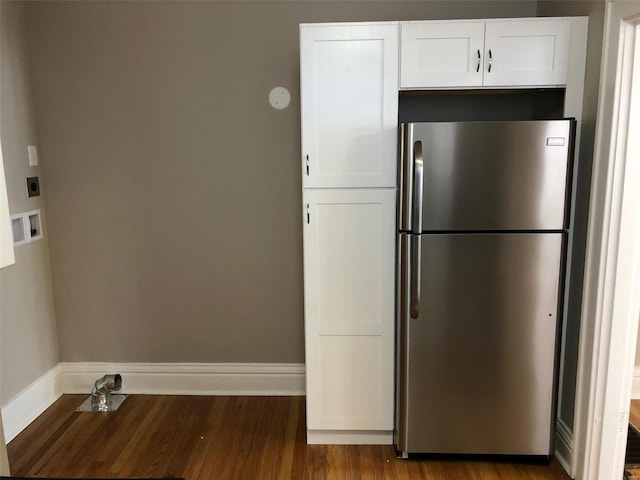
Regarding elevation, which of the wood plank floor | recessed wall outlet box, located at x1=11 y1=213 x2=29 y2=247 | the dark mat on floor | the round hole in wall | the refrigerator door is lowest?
the wood plank floor

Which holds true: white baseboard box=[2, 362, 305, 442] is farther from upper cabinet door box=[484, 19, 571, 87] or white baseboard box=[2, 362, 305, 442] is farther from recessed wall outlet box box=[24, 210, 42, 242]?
upper cabinet door box=[484, 19, 571, 87]

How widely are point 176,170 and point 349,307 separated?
1.32 m

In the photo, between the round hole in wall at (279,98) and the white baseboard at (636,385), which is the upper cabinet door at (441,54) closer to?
the round hole in wall at (279,98)

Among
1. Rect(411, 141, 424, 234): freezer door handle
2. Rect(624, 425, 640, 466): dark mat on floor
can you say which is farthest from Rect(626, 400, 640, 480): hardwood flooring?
Rect(411, 141, 424, 234): freezer door handle

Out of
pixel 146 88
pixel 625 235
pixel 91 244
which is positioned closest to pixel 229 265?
pixel 91 244

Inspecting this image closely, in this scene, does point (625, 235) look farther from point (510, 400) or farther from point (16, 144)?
point (16, 144)

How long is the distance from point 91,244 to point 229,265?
85 centimetres

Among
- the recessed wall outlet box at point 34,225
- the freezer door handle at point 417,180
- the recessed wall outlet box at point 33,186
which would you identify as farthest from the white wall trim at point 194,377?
the freezer door handle at point 417,180

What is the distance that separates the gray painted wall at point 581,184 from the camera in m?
2.10

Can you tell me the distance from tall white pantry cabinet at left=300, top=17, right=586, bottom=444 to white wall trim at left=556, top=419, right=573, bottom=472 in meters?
0.82

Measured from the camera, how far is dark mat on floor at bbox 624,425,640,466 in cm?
238

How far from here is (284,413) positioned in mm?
2906

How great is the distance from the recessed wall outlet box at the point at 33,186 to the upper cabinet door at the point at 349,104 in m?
1.65

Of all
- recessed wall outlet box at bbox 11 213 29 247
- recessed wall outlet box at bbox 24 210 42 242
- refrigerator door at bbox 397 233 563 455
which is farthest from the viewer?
recessed wall outlet box at bbox 24 210 42 242
